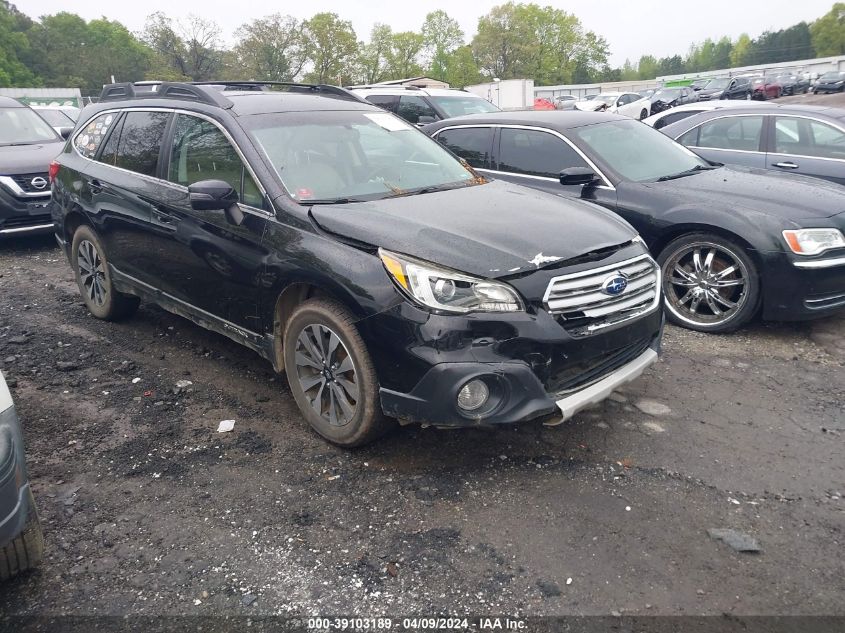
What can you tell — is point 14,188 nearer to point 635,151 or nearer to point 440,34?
point 635,151

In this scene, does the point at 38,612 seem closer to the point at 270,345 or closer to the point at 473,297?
the point at 270,345

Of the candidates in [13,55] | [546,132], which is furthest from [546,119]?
[13,55]

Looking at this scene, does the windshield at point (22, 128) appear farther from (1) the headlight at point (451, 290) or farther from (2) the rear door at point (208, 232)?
(1) the headlight at point (451, 290)

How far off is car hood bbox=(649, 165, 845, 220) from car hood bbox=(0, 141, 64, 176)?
7006mm

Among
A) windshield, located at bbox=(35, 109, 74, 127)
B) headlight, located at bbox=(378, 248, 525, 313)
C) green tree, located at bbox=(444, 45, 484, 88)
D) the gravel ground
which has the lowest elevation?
the gravel ground

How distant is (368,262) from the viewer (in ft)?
10.6

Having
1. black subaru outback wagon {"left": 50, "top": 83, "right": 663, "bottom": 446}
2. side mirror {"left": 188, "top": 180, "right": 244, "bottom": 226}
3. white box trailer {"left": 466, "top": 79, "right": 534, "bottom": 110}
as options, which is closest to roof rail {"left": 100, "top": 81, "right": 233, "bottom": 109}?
black subaru outback wagon {"left": 50, "top": 83, "right": 663, "bottom": 446}

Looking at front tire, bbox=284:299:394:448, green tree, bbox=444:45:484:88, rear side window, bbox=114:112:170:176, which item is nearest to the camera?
front tire, bbox=284:299:394:448

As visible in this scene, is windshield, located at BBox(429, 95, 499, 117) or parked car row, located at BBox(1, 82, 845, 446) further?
windshield, located at BBox(429, 95, 499, 117)

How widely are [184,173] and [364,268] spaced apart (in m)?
1.84

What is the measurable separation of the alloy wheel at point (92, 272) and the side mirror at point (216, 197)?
209 centimetres

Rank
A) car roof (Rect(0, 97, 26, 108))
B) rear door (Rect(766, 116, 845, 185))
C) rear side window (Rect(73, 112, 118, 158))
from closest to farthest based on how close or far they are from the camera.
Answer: rear side window (Rect(73, 112, 118, 158)) < rear door (Rect(766, 116, 845, 185)) < car roof (Rect(0, 97, 26, 108))

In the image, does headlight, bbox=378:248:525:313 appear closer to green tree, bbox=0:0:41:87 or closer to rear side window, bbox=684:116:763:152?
rear side window, bbox=684:116:763:152

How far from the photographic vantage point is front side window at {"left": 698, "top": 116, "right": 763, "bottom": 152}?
763cm
